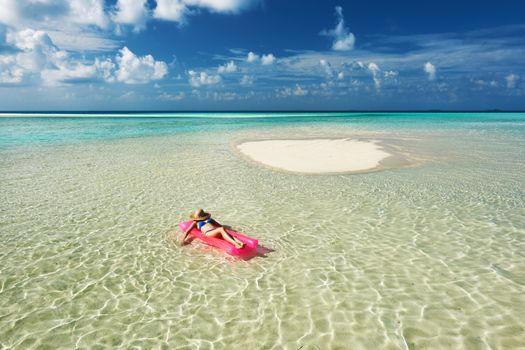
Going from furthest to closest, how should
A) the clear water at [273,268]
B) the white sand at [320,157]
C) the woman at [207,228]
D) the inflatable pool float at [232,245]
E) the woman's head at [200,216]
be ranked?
the white sand at [320,157] → the woman's head at [200,216] → the woman at [207,228] → the inflatable pool float at [232,245] → the clear water at [273,268]

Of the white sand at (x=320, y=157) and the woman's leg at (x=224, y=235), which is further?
the white sand at (x=320, y=157)

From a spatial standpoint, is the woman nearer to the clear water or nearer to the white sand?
the clear water

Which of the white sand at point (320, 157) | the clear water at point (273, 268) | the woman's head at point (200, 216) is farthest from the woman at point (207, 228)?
the white sand at point (320, 157)

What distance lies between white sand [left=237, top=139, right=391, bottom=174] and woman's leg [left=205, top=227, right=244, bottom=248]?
798 cm

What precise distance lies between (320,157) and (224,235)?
12.0 meters

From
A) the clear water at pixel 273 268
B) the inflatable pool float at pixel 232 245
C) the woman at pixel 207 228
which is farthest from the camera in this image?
the woman at pixel 207 228

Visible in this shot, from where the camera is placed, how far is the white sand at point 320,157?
49.3 feet

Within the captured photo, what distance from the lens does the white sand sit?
15.0 m

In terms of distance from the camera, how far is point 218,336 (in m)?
4.31

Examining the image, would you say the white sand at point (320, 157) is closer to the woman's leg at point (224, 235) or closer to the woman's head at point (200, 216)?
the woman's head at point (200, 216)

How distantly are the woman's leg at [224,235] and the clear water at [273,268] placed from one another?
35 centimetres

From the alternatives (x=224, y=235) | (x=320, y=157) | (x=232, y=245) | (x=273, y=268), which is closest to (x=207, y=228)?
(x=224, y=235)

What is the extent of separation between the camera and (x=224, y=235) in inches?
261

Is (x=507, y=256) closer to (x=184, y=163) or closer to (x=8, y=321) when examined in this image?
(x=8, y=321)
